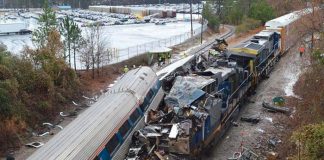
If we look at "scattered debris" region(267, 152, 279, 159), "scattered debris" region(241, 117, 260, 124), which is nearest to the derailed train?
"scattered debris" region(241, 117, 260, 124)

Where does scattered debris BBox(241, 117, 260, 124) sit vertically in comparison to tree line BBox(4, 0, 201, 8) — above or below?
below

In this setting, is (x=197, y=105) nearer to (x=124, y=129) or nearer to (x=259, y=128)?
(x=124, y=129)

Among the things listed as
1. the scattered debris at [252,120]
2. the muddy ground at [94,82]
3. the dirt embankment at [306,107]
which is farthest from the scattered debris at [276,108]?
the muddy ground at [94,82]

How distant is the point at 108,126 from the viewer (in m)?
14.4

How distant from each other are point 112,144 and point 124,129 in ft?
4.60

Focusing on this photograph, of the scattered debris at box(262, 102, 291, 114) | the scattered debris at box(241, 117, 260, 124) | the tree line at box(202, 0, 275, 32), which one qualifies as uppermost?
the tree line at box(202, 0, 275, 32)

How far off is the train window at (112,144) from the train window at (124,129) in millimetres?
584

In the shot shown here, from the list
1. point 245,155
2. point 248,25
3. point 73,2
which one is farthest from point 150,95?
point 73,2

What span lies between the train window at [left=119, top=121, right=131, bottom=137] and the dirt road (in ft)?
Answer: 15.3

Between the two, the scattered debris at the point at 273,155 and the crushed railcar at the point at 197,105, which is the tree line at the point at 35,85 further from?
the scattered debris at the point at 273,155

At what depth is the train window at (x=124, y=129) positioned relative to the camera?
596 inches

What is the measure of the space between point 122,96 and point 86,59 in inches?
781

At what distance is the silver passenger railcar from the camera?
1226 centimetres

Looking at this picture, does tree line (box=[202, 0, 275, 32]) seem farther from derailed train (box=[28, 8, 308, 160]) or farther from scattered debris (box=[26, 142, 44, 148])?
scattered debris (box=[26, 142, 44, 148])
